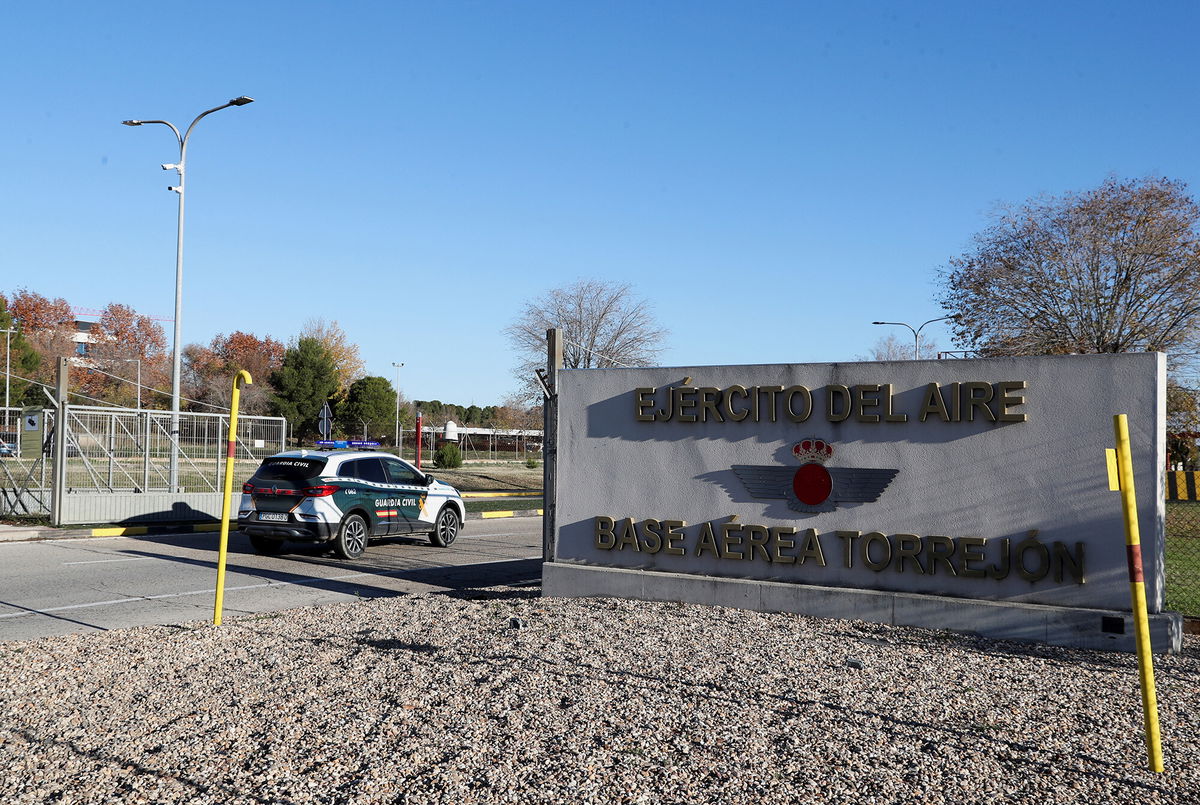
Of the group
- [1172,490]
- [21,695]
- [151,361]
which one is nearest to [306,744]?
[21,695]

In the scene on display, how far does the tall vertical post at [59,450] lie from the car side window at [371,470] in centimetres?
715

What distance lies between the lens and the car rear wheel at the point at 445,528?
59.5ft

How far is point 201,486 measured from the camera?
75.3 ft

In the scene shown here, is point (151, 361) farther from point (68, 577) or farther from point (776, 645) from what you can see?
point (776, 645)

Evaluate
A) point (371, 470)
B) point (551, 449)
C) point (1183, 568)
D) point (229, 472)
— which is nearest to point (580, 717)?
point (229, 472)

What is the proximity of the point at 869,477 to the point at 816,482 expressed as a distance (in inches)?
20.3

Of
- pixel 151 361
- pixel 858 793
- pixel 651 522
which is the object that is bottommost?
pixel 858 793

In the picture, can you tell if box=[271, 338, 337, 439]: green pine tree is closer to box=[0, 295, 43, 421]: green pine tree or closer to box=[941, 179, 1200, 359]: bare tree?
box=[0, 295, 43, 421]: green pine tree

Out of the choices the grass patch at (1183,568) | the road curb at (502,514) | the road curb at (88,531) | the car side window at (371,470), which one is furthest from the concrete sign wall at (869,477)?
the road curb at (502,514)

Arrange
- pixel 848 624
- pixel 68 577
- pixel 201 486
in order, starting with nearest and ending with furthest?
pixel 848 624, pixel 68 577, pixel 201 486

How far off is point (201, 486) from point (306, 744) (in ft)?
63.4

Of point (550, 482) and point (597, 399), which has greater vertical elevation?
point (597, 399)

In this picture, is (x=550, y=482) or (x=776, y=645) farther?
(x=550, y=482)

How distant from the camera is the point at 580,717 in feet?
18.8
